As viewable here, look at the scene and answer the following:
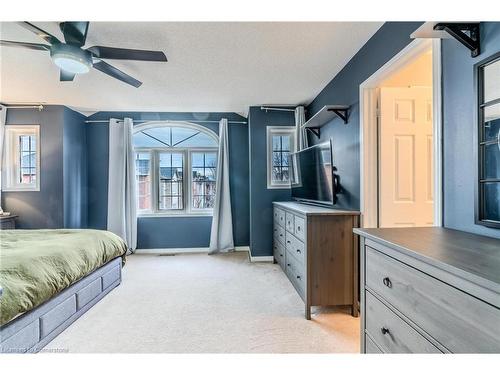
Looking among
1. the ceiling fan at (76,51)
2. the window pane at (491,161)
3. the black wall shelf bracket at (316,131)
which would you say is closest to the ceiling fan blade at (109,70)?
the ceiling fan at (76,51)

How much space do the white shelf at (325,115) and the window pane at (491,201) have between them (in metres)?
1.76

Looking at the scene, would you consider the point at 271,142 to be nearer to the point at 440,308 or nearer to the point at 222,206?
the point at 222,206

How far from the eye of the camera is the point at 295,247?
291 cm

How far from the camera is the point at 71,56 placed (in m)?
1.97

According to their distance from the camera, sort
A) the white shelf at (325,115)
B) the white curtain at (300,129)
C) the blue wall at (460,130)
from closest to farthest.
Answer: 1. the blue wall at (460,130)
2. the white shelf at (325,115)
3. the white curtain at (300,129)

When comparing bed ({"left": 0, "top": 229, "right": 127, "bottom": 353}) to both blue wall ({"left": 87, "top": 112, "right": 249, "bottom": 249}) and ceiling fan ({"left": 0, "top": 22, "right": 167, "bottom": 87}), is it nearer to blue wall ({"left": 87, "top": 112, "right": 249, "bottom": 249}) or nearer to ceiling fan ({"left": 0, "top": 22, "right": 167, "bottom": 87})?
ceiling fan ({"left": 0, "top": 22, "right": 167, "bottom": 87})

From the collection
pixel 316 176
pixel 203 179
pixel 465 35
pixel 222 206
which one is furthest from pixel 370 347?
pixel 203 179

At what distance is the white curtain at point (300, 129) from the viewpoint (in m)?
4.04

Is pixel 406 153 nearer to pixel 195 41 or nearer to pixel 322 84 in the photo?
pixel 322 84

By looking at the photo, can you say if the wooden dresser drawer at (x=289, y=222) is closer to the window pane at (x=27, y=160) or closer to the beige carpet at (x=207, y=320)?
the beige carpet at (x=207, y=320)

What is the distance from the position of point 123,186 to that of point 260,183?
2.35 m
